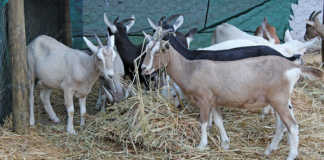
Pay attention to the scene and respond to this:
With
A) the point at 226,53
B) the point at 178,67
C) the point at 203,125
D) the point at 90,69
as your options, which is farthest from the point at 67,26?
the point at 203,125

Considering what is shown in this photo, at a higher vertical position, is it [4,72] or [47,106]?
[4,72]

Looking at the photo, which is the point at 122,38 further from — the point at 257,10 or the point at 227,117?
the point at 257,10

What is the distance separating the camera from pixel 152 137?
177 inches

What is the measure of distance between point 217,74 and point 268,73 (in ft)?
1.91

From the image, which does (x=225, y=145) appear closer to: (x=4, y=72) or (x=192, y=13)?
(x=4, y=72)

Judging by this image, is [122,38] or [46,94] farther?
[122,38]

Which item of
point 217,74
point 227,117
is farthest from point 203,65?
point 227,117

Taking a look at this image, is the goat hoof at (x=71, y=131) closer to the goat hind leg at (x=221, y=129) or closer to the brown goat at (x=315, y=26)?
the goat hind leg at (x=221, y=129)

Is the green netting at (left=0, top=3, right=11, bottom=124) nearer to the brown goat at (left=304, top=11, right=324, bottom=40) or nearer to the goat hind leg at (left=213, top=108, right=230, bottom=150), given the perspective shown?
the goat hind leg at (left=213, top=108, right=230, bottom=150)

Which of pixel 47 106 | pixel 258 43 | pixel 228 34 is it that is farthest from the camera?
pixel 228 34

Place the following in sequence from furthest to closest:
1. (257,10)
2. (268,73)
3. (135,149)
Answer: (257,10) → (135,149) → (268,73)

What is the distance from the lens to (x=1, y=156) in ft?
14.2

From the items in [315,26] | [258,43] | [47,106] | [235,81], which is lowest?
[47,106]

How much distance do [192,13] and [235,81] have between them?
18.9ft
